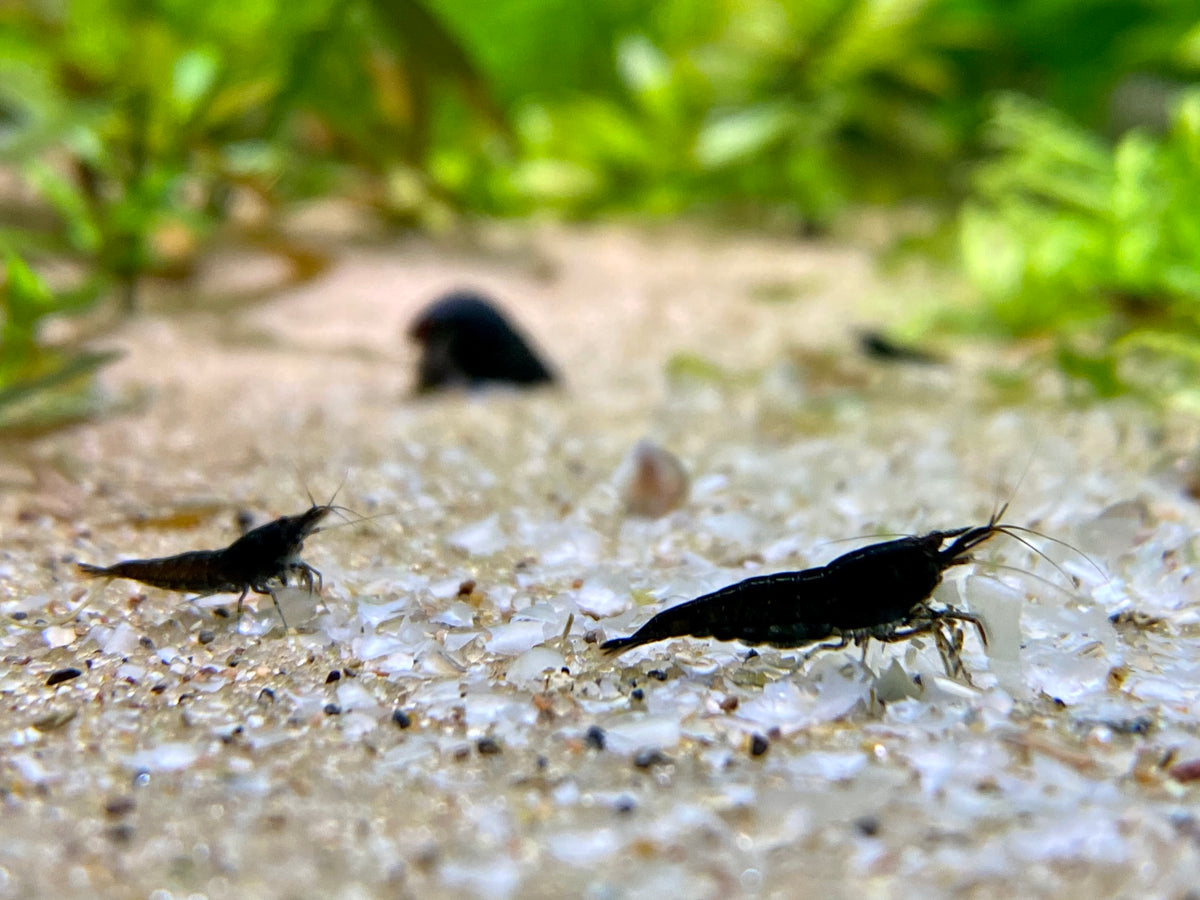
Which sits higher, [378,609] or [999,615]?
[378,609]

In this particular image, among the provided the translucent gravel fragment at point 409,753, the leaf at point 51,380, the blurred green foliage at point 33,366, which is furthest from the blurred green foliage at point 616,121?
the translucent gravel fragment at point 409,753

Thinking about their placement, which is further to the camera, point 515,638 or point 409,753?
point 515,638

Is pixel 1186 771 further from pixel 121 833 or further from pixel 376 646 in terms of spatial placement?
pixel 121 833

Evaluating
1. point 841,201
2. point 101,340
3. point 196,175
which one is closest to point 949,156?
point 841,201

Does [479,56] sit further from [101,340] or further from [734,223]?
[101,340]

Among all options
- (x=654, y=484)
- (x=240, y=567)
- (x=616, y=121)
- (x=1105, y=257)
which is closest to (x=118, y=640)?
(x=240, y=567)

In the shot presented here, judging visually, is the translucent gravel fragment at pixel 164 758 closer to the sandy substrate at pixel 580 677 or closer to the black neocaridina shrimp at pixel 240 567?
the sandy substrate at pixel 580 677

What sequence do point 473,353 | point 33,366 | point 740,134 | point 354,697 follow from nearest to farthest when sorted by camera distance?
point 354,697 → point 33,366 → point 473,353 → point 740,134
